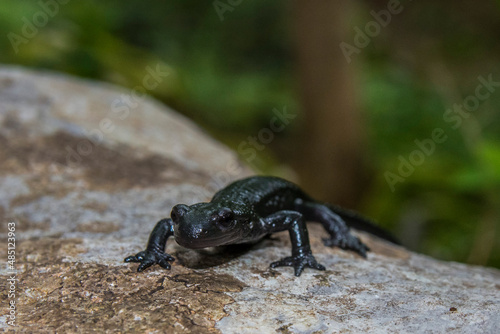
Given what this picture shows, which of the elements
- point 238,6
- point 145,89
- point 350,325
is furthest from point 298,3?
point 238,6

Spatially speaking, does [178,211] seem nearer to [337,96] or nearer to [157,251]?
[157,251]

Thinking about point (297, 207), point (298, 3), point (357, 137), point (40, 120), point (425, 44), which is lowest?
point (40, 120)

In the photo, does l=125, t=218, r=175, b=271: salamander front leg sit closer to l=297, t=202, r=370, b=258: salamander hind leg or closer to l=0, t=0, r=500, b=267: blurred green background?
l=297, t=202, r=370, b=258: salamander hind leg

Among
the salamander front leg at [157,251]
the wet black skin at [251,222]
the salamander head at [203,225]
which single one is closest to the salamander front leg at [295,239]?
the wet black skin at [251,222]

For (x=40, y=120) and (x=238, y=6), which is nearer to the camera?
(x=40, y=120)

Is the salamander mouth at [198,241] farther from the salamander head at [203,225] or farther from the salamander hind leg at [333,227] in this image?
the salamander hind leg at [333,227]

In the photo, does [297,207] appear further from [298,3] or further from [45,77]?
[45,77]

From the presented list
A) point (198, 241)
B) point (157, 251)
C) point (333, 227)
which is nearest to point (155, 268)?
point (157, 251)
